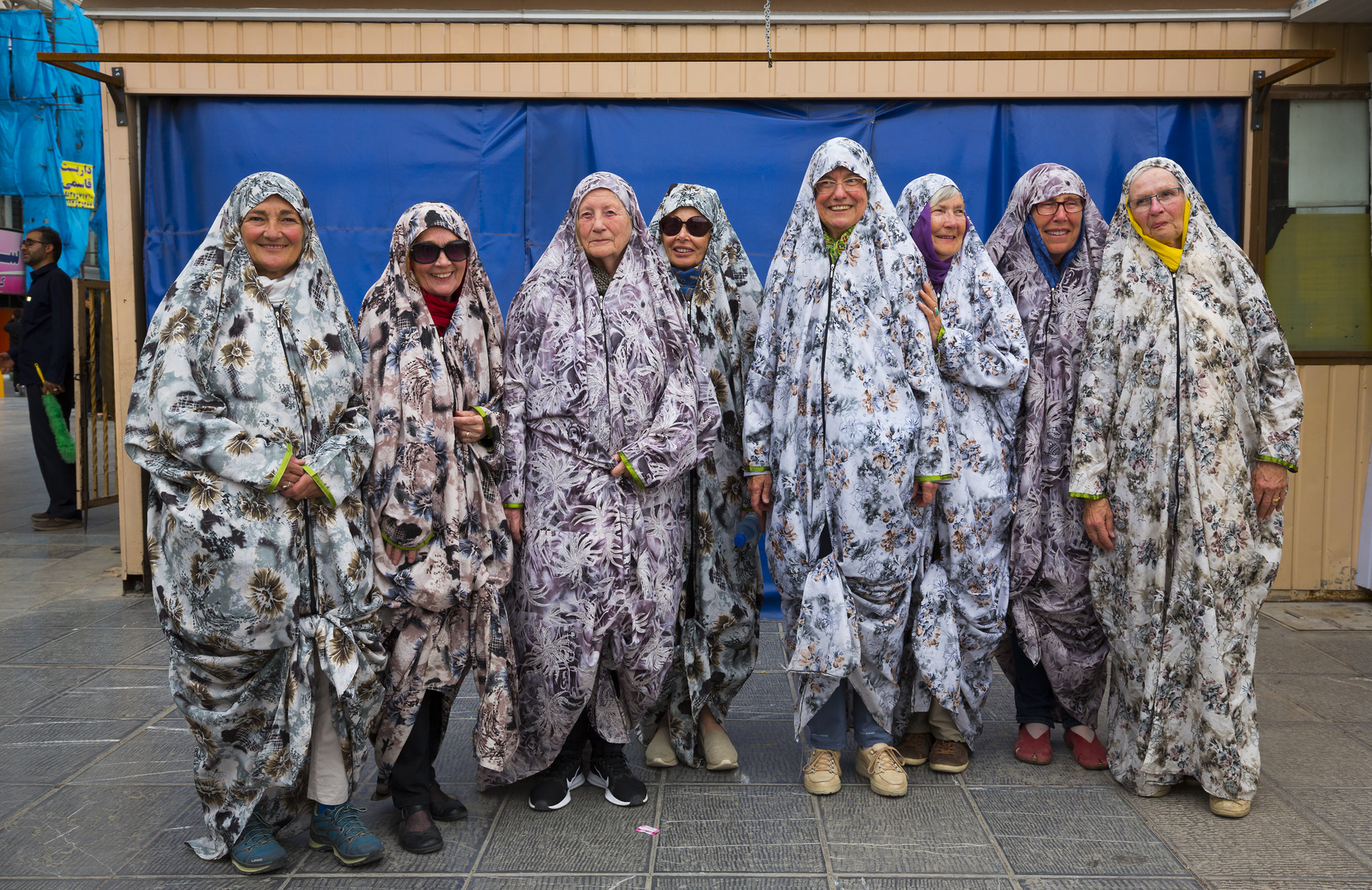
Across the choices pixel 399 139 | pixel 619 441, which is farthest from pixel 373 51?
pixel 619 441

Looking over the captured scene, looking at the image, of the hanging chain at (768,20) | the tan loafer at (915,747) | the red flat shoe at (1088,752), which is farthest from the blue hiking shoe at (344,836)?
the hanging chain at (768,20)

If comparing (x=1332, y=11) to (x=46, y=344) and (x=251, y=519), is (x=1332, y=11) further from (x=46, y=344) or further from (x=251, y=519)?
(x=46, y=344)

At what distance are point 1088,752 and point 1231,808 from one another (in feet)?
1.50

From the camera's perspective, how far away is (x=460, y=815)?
9.25 ft

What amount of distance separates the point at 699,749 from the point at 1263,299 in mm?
2271

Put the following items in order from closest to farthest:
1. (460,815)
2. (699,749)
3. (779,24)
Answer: (460,815), (699,749), (779,24)

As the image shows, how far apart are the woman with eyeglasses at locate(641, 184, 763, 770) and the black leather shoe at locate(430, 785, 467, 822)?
2.17 feet

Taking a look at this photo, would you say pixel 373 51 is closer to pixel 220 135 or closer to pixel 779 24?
pixel 220 135

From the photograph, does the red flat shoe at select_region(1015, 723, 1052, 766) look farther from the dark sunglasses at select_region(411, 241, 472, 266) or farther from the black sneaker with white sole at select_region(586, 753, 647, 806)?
the dark sunglasses at select_region(411, 241, 472, 266)

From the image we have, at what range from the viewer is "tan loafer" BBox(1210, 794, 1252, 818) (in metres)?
2.79

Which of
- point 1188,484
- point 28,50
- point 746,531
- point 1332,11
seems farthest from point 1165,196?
point 28,50

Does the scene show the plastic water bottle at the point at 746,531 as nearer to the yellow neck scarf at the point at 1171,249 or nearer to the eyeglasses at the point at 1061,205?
the eyeglasses at the point at 1061,205

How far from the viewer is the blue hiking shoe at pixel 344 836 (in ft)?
8.42

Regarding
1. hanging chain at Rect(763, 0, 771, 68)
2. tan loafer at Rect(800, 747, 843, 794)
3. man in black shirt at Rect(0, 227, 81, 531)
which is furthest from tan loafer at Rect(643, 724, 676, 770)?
man in black shirt at Rect(0, 227, 81, 531)
